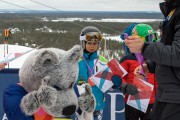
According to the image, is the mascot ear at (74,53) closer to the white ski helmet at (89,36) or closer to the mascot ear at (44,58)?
the mascot ear at (44,58)

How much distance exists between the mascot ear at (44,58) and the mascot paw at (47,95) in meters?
0.14

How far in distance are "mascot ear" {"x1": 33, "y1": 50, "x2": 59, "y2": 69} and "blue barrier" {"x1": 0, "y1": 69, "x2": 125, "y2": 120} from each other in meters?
2.01

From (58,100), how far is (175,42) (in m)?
0.74

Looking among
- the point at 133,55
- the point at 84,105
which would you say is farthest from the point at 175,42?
the point at 133,55

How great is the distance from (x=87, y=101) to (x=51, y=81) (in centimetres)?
30

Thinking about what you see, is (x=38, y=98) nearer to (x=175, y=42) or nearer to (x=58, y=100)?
(x=58, y=100)

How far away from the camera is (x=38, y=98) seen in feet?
5.33

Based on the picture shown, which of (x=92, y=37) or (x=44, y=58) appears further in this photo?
(x=92, y=37)

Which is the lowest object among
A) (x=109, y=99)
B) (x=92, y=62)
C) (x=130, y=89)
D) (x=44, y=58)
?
(x=109, y=99)

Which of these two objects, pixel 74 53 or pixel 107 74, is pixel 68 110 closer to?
pixel 74 53

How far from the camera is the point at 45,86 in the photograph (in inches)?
63.7

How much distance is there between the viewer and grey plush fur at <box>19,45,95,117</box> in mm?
1639

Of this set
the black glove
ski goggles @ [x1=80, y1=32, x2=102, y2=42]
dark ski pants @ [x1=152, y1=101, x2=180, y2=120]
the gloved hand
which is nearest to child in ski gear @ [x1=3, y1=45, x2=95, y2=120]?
dark ski pants @ [x1=152, y1=101, x2=180, y2=120]

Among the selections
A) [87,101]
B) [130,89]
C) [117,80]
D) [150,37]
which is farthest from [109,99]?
[87,101]
